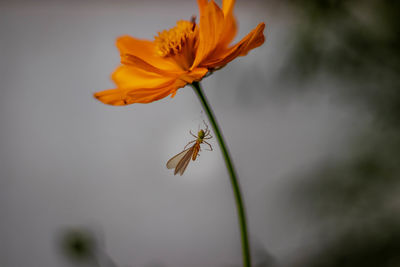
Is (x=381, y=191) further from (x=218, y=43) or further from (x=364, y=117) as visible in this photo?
(x=218, y=43)

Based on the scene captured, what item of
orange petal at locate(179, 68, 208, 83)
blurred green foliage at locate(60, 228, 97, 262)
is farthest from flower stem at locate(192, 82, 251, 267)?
blurred green foliage at locate(60, 228, 97, 262)

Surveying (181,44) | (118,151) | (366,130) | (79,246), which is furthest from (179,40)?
(118,151)

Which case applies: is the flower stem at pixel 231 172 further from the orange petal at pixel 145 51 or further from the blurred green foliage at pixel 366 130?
the blurred green foliage at pixel 366 130

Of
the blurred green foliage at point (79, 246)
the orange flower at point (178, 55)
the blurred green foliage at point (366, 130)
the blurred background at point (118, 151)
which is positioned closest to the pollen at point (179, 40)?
the orange flower at point (178, 55)

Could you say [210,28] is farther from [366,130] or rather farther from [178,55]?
[366,130]

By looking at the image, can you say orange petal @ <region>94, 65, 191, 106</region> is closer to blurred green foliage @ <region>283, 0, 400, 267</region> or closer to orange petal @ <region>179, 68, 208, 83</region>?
orange petal @ <region>179, 68, 208, 83</region>

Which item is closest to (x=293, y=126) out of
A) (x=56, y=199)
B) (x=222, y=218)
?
(x=222, y=218)
